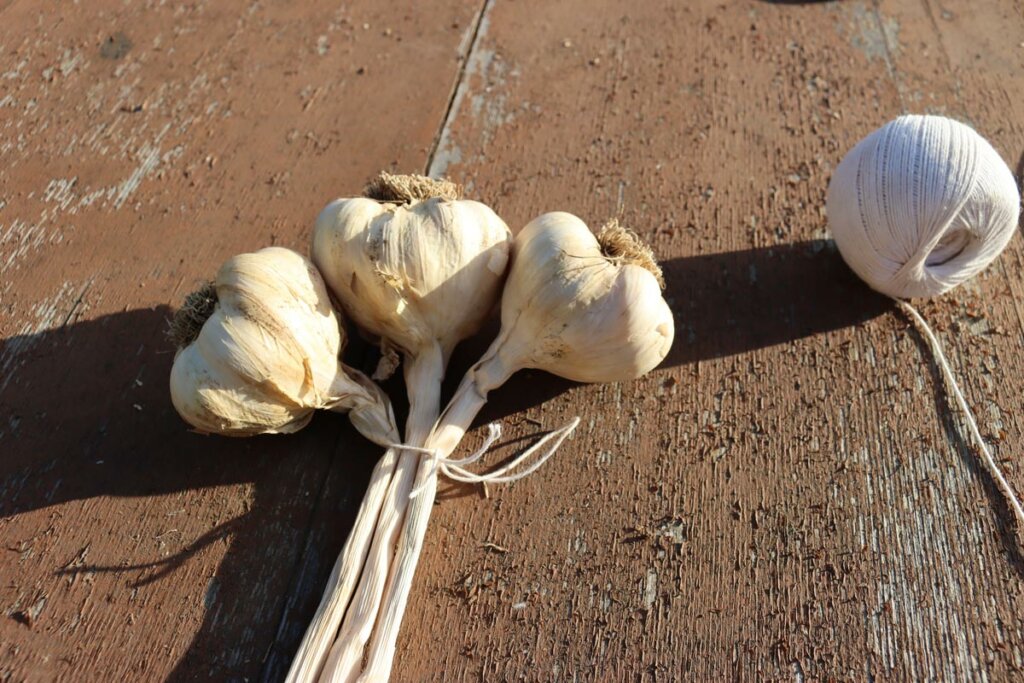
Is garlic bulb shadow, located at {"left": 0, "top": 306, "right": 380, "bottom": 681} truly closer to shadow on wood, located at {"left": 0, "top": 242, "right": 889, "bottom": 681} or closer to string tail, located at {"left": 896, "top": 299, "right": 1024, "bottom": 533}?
shadow on wood, located at {"left": 0, "top": 242, "right": 889, "bottom": 681}

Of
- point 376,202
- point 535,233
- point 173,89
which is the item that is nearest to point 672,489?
point 535,233

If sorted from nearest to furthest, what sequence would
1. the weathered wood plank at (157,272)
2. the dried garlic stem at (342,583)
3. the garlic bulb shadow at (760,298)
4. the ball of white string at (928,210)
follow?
the dried garlic stem at (342,583) → the weathered wood plank at (157,272) → the ball of white string at (928,210) → the garlic bulb shadow at (760,298)

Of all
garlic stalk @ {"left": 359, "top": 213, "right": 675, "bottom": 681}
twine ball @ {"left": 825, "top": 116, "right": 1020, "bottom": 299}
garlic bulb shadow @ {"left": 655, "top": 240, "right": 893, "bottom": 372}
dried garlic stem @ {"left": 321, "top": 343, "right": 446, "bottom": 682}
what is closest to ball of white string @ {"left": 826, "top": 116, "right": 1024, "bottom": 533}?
twine ball @ {"left": 825, "top": 116, "right": 1020, "bottom": 299}

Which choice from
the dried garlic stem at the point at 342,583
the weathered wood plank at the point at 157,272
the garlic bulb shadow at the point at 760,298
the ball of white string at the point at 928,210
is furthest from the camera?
the garlic bulb shadow at the point at 760,298

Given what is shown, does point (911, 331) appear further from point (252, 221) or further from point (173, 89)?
Answer: point (173, 89)

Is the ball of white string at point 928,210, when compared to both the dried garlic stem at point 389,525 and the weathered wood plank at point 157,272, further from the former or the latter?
the weathered wood plank at point 157,272

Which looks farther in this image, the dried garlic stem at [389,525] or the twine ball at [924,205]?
the twine ball at [924,205]

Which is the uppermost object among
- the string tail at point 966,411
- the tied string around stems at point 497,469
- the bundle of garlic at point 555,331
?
the bundle of garlic at point 555,331

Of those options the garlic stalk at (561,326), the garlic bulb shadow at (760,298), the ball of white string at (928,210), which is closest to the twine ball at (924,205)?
the ball of white string at (928,210)
